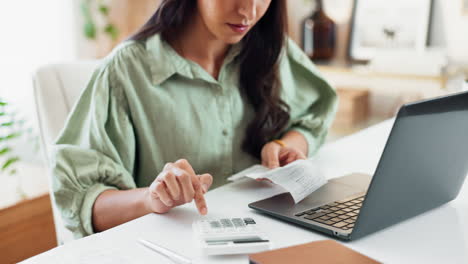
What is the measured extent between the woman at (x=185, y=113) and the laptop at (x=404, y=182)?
0.18 metres

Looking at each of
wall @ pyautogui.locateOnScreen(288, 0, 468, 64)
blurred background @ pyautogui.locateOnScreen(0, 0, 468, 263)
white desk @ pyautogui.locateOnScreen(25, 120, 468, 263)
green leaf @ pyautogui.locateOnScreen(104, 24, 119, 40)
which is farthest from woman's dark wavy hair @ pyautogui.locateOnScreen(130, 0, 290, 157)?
green leaf @ pyautogui.locateOnScreen(104, 24, 119, 40)

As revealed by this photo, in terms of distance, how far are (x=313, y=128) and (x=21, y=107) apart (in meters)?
1.96

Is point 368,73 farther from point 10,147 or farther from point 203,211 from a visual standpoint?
point 203,211

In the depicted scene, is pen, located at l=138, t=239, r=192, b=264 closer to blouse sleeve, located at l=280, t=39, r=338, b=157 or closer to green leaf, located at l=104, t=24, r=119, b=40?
blouse sleeve, located at l=280, t=39, r=338, b=157

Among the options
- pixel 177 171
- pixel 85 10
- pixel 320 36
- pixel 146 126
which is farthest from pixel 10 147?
pixel 320 36

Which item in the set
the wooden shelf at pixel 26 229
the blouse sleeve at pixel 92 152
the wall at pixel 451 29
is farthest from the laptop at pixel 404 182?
the wall at pixel 451 29

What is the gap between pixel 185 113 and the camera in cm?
115

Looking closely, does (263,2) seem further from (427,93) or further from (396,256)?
(427,93)

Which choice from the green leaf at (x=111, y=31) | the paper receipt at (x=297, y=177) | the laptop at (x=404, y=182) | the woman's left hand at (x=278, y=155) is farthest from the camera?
the green leaf at (x=111, y=31)

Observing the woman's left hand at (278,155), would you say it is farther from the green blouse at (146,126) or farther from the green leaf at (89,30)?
the green leaf at (89,30)

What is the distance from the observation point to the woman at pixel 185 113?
3.03 feet

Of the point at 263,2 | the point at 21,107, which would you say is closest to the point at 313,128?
the point at 263,2

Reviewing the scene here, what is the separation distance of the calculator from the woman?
0.24 feet

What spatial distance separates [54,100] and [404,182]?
79 centimetres
